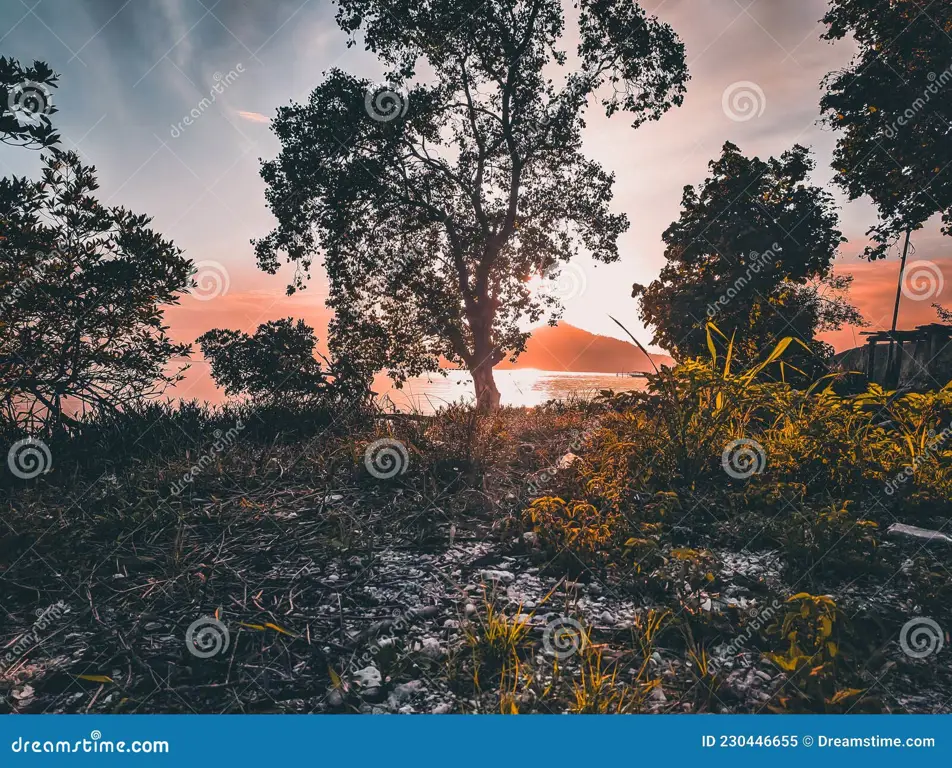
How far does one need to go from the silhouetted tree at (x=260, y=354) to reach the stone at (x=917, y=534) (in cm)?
1004

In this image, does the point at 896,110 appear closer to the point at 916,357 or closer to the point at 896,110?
the point at 896,110

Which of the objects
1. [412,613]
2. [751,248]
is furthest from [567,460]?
[751,248]

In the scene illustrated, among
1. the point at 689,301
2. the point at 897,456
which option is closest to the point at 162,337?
the point at 897,456

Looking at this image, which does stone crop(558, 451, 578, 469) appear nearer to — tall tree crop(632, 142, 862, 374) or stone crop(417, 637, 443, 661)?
stone crop(417, 637, 443, 661)

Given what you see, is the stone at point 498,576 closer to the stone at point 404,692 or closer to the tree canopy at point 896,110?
the stone at point 404,692

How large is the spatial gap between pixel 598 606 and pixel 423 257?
13.8 meters

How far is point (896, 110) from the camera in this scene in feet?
44.9

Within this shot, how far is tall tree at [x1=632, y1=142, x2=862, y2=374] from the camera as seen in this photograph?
16.1 m

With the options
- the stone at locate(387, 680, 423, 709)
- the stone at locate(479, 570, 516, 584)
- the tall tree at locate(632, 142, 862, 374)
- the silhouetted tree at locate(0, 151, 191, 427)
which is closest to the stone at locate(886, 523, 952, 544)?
the stone at locate(479, 570, 516, 584)

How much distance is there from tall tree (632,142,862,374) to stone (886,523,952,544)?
12.2 meters

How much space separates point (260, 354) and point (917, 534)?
456 inches

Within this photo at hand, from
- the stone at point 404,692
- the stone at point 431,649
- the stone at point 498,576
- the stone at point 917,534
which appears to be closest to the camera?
the stone at point 404,692

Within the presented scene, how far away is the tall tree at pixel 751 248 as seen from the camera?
1606 cm

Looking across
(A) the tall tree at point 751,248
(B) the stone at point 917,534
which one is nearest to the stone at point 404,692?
(B) the stone at point 917,534
